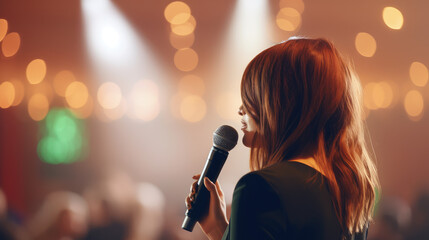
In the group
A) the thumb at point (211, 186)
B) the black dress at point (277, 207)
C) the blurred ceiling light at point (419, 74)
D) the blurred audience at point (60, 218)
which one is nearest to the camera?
the black dress at point (277, 207)

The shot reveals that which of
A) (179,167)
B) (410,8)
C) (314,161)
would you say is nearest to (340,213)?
(314,161)

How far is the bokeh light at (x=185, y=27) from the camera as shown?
351cm

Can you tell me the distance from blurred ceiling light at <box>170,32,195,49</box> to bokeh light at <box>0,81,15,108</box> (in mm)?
1343

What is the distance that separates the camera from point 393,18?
353 cm

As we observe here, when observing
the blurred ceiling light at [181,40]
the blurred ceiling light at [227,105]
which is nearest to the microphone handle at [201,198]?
the blurred ceiling light at [227,105]

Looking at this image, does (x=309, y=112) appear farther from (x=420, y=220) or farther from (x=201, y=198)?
(x=420, y=220)

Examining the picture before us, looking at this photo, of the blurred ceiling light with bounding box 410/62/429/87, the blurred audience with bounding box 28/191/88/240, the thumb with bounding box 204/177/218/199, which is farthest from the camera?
the blurred ceiling light with bounding box 410/62/429/87

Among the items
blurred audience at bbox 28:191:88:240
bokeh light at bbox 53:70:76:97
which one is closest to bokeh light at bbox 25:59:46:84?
bokeh light at bbox 53:70:76:97

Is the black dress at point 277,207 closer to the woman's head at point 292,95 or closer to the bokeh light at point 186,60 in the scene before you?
the woman's head at point 292,95

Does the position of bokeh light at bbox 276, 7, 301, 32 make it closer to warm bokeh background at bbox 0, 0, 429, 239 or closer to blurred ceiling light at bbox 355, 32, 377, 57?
warm bokeh background at bbox 0, 0, 429, 239

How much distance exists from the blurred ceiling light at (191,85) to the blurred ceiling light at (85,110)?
0.73 metres

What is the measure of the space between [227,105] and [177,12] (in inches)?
33.4

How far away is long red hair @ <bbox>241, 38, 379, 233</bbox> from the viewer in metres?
0.70

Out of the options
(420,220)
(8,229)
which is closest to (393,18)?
(420,220)
